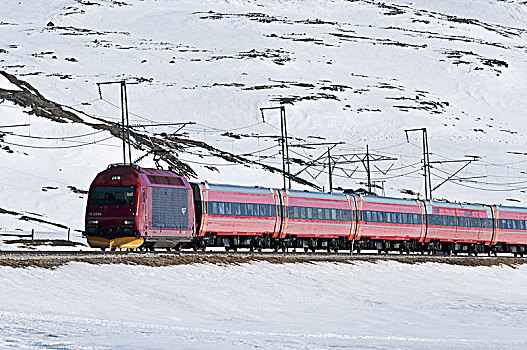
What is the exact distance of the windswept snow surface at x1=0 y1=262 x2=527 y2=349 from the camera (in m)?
22.4

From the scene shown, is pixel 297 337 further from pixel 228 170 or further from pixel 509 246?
pixel 228 170

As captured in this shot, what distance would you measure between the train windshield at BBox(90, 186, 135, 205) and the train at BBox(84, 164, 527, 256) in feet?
0.14

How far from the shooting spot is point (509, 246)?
241 ft

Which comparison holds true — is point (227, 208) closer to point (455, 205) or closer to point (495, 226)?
point (455, 205)

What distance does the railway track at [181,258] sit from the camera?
108 ft

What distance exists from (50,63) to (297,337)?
183m

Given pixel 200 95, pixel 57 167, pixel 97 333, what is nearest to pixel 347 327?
pixel 97 333

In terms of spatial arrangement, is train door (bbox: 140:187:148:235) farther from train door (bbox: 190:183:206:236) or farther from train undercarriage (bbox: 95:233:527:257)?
train door (bbox: 190:183:206:236)

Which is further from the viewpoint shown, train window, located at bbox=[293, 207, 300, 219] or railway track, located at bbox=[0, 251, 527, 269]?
train window, located at bbox=[293, 207, 300, 219]

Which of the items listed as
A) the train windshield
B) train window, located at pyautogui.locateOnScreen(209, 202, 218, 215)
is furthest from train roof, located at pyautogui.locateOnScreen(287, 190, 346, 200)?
the train windshield

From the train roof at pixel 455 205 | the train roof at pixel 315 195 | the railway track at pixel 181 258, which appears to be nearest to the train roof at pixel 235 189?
the train roof at pixel 315 195

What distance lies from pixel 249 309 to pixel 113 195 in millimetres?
11729

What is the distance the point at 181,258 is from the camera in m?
39.3

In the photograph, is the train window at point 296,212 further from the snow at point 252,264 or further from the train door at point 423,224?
the train door at point 423,224
